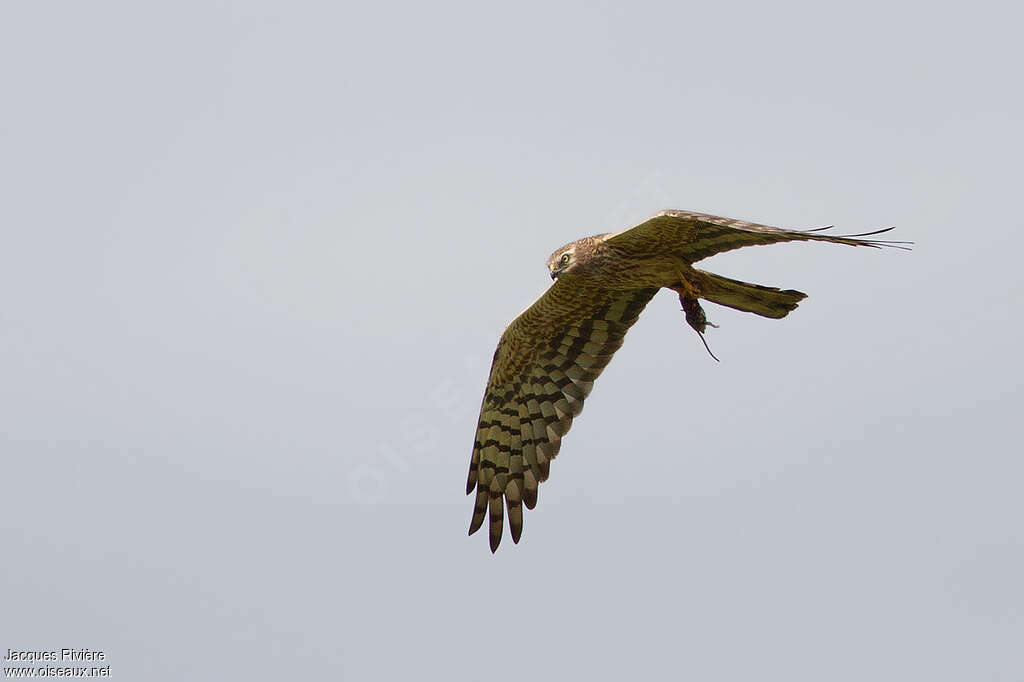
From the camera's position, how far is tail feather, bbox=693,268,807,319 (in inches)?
539

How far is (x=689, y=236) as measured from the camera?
1346 cm

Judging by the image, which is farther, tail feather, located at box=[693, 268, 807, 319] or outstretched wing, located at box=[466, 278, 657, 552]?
outstretched wing, located at box=[466, 278, 657, 552]

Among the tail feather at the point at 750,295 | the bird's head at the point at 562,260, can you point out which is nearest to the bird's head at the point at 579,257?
the bird's head at the point at 562,260

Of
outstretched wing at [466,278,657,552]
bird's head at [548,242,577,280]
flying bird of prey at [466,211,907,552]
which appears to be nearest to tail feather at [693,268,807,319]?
flying bird of prey at [466,211,907,552]

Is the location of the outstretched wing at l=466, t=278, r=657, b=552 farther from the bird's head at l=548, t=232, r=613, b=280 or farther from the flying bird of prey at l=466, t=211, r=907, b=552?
the bird's head at l=548, t=232, r=613, b=280

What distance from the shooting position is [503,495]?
16.0m

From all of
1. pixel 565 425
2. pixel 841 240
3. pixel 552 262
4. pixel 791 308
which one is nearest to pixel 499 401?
pixel 565 425

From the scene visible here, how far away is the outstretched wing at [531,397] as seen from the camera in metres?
15.7

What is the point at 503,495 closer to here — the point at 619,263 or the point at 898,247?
the point at 619,263

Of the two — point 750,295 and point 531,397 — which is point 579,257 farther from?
point 531,397

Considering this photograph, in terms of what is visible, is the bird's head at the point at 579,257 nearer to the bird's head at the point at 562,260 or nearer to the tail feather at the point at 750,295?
the bird's head at the point at 562,260

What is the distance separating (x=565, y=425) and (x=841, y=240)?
17.7 feet

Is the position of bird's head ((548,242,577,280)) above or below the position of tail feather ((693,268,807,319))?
above

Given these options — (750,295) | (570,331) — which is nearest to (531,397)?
(570,331)
